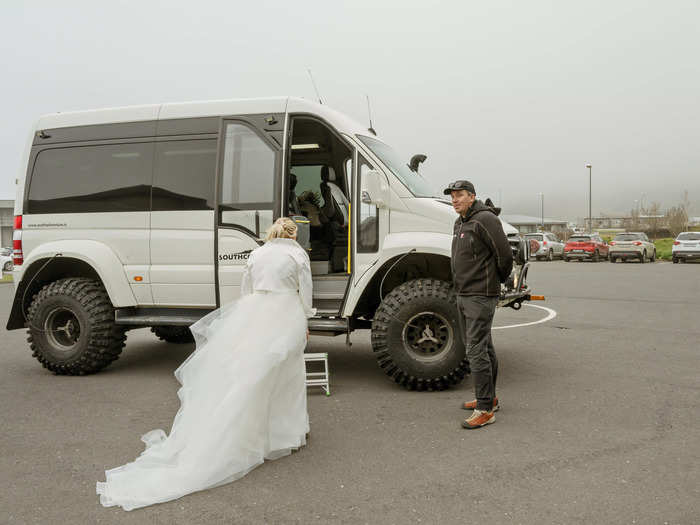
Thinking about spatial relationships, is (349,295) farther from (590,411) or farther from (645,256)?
(645,256)

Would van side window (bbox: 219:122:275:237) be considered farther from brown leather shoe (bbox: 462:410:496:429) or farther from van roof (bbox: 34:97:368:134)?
brown leather shoe (bbox: 462:410:496:429)

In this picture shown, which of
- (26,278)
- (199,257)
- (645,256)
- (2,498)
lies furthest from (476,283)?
(645,256)

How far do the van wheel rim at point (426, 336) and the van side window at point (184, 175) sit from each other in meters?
2.53

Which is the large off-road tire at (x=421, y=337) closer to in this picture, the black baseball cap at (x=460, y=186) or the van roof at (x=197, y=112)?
the black baseball cap at (x=460, y=186)

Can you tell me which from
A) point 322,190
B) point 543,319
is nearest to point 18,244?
point 322,190

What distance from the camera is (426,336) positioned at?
5855mm

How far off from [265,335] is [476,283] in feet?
5.87

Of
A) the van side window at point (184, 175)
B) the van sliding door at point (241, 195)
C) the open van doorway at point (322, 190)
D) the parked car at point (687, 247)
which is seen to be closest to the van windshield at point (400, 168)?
the open van doorway at point (322, 190)

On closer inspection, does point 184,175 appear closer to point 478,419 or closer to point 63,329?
point 63,329

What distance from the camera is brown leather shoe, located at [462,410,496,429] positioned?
4738mm

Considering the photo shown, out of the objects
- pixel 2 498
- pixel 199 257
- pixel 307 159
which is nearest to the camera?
pixel 2 498

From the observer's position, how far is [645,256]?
32781 millimetres

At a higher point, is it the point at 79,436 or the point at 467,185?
the point at 467,185

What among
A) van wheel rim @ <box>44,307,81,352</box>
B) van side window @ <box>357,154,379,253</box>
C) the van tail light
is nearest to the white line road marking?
van side window @ <box>357,154,379,253</box>
